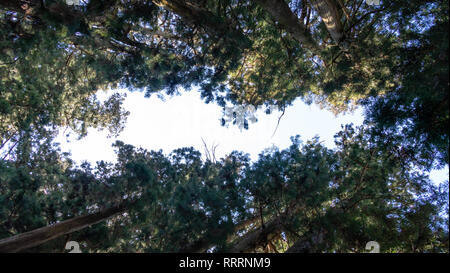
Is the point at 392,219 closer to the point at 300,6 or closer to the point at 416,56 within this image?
the point at 416,56

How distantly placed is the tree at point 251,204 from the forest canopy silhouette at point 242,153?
0.10 feet

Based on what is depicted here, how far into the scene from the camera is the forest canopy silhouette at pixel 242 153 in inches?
136

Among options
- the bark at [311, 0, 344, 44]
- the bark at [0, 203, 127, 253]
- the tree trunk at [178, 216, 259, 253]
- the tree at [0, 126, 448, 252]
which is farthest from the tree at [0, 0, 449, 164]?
the bark at [0, 203, 127, 253]

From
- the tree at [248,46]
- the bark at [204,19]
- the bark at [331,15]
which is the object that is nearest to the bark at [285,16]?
the tree at [248,46]

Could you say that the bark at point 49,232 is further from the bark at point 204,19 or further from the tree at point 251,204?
the bark at point 204,19

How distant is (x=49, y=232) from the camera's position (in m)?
4.34

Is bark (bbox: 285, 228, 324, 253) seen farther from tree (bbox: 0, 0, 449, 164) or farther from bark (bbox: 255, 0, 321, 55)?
bark (bbox: 255, 0, 321, 55)

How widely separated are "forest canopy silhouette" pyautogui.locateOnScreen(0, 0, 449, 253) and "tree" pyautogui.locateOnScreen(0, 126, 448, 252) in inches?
1.2

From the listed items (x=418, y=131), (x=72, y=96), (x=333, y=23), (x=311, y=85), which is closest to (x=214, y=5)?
(x=333, y=23)

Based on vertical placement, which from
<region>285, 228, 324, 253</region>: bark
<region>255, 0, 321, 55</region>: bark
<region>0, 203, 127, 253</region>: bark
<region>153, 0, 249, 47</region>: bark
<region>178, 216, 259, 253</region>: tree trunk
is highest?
<region>153, 0, 249, 47</region>: bark

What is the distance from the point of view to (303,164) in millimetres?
4078

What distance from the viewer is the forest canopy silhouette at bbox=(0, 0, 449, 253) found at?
3.46 m

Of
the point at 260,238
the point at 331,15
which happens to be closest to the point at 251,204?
the point at 260,238
